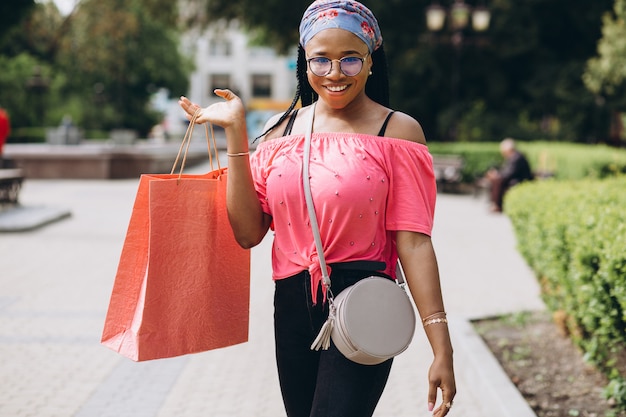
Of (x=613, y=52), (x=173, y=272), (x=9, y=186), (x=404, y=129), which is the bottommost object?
(x=9, y=186)

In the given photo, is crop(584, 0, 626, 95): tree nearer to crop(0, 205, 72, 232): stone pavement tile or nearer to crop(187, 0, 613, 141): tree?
crop(187, 0, 613, 141): tree

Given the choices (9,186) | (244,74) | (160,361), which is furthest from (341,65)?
(244,74)

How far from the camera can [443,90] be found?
28.8 metres

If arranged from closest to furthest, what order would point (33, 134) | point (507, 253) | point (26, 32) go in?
point (507, 253) → point (33, 134) → point (26, 32)

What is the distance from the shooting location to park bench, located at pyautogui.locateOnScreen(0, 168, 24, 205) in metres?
14.8

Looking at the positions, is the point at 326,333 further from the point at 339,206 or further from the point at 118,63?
the point at 118,63

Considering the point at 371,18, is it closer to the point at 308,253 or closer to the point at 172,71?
the point at 308,253

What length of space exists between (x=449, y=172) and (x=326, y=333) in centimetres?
2043

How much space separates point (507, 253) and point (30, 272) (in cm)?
647

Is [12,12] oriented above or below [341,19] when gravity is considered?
above

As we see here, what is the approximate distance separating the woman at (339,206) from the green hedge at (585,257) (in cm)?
208

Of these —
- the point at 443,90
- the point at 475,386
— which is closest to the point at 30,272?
the point at 475,386

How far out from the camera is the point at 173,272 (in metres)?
2.52

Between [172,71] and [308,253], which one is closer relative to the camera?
[308,253]
